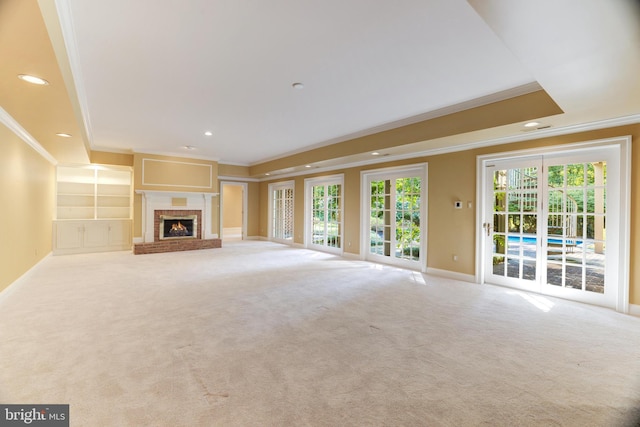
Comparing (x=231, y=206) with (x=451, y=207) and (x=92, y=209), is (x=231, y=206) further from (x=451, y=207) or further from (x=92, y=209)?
(x=451, y=207)

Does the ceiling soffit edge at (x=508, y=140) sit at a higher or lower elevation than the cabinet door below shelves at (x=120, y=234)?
higher

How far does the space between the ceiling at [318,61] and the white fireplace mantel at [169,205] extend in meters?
3.31

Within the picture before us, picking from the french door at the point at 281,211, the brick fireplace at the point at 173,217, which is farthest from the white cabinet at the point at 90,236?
the french door at the point at 281,211

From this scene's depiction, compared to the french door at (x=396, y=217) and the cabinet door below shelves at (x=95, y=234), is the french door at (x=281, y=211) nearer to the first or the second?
the french door at (x=396, y=217)

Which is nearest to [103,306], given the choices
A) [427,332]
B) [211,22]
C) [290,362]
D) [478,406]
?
[290,362]

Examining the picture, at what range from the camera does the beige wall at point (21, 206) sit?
3.80 metres

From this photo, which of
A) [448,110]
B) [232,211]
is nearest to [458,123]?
[448,110]

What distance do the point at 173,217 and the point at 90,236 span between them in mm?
1980

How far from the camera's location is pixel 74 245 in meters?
7.29

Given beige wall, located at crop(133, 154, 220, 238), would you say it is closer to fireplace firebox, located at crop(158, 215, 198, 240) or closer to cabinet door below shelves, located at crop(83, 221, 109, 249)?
fireplace firebox, located at crop(158, 215, 198, 240)

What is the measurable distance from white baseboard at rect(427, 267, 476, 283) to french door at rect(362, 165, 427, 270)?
222mm

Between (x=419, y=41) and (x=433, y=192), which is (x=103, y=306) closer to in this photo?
(x=419, y=41)

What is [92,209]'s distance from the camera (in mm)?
7930

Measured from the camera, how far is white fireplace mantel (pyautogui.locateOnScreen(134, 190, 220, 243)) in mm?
7867
